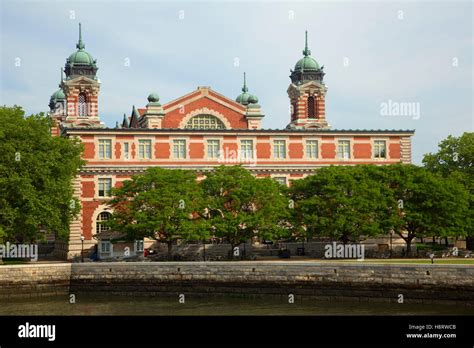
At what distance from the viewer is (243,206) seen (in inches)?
2532

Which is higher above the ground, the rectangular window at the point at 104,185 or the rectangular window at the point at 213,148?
the rectangular window at the point at 213,148

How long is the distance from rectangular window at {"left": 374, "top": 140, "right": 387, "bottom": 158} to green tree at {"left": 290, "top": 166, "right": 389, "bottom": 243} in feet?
50.1

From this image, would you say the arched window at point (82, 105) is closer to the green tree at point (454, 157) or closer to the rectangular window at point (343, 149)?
the rectangular window at point (343, 149)

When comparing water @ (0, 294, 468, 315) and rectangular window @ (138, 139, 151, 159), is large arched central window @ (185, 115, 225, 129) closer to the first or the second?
rectangular window @ (138, 139, 151, 159)

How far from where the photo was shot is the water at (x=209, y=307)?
4248 cm

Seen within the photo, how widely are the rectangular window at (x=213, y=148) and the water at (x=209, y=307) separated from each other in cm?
2860

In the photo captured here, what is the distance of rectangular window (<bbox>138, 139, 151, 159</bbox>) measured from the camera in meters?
75.7

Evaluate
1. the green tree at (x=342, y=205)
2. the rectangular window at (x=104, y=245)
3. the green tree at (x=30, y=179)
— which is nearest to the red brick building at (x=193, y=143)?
the rectangular window at (x=104, y=245)

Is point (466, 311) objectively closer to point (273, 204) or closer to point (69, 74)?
point (273, 204)

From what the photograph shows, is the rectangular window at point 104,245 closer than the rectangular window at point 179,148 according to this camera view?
Yes
